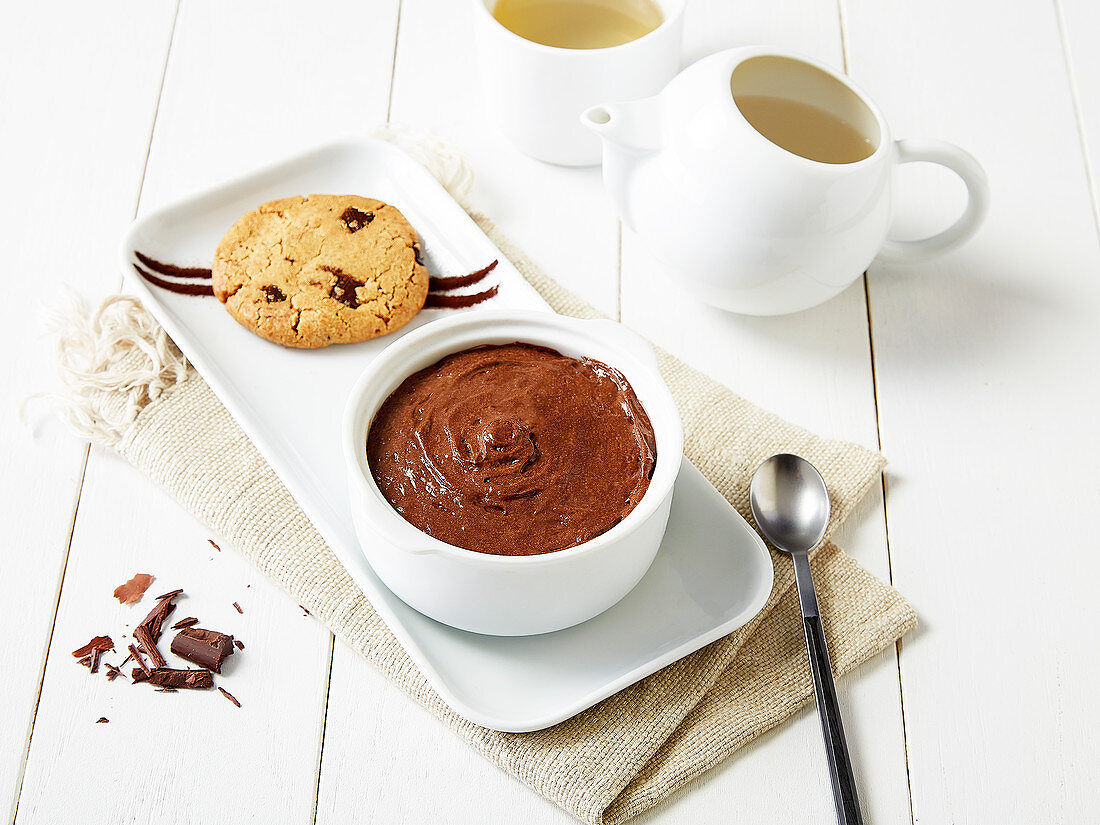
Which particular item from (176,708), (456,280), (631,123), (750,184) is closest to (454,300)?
(456,280)

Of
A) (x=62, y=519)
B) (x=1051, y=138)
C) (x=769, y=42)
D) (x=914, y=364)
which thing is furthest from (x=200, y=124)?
(x=1051, y=138)

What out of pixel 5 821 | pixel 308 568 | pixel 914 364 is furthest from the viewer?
pixel 914 364

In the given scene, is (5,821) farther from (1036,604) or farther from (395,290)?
(1036,604)

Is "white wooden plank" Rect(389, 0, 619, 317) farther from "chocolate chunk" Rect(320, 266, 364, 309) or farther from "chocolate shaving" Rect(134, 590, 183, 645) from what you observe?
"chocolate shaving" Rect(134, 590, 183, 645)

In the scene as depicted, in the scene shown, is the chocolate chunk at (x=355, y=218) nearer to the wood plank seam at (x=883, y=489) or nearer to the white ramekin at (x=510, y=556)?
the white ramekin at (x=510, y=556)

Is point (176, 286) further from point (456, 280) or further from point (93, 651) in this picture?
point (93, 651)
